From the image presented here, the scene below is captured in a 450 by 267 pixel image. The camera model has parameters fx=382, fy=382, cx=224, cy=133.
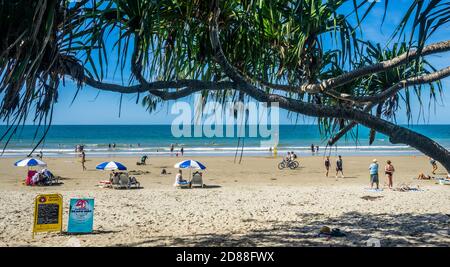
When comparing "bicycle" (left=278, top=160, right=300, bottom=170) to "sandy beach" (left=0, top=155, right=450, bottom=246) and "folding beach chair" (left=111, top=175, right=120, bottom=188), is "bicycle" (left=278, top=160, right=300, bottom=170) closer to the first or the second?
"sandy beach" (left=0, top=155, right=450, bottom=246)

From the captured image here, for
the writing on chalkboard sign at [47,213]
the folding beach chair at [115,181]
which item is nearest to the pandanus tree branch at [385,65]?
the writing on chalkboard sign at [47,213]

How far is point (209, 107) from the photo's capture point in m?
4.29

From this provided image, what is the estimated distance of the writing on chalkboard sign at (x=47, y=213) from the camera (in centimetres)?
655

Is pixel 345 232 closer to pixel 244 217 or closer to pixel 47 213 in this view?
pixel 244 217

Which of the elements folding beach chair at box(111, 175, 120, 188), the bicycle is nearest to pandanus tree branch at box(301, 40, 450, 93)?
folding beach chair at box(111, 175, 120, 188)

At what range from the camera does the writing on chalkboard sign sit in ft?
21.5

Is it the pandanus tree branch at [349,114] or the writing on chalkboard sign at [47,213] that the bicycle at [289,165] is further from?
the pandanus tree branch at [349,114]

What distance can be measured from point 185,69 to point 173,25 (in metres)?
0.75

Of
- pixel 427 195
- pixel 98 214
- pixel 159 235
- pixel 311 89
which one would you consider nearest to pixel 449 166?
pixel 311 89

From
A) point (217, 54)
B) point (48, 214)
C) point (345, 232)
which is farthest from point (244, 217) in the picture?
point (217, 54)

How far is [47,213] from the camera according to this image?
22.0 ft
